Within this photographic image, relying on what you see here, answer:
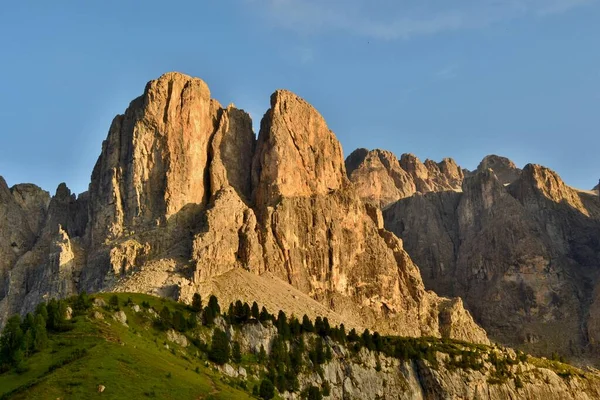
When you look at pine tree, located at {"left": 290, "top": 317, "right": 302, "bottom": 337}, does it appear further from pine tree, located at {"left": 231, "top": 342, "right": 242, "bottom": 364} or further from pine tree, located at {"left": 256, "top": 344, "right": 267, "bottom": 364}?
pine tree, located at {"left": 231, "top": 342, "right": 242, "bottom": 364}

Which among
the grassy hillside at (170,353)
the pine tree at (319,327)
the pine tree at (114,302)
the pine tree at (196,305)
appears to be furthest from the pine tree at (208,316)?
the pine tree at (319,327)

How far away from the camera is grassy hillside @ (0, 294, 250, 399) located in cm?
9238

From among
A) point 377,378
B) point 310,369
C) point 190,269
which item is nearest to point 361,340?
point 377,378

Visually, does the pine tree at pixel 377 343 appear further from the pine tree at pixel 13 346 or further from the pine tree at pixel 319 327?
the pine tree at pixel 13 346

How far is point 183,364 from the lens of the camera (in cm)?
12425

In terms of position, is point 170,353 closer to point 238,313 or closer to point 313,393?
point 313,393

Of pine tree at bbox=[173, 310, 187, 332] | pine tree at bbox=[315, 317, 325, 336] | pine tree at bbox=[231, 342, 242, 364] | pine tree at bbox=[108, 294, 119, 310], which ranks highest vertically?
pine tree at bbox=[315, 317, 325, 336]

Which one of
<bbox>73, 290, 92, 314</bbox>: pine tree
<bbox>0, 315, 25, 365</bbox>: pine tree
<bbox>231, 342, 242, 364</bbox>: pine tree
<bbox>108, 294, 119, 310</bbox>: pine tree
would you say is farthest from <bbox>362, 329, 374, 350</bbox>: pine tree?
<bbox>0, 315, 25, 365</bbox>: pine tree

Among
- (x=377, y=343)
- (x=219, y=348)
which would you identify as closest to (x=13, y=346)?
(x=219, y=348)

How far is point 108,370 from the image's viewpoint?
99.4m

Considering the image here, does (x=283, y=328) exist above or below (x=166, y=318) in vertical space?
above

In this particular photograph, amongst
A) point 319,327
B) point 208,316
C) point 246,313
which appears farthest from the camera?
point 319,327

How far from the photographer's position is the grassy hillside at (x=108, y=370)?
92375 millimetres

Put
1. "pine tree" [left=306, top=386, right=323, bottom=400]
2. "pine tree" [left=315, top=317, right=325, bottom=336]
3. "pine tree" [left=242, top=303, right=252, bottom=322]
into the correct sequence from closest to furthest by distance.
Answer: "pine tree" [left=306, top=386, right=323, bottom=400] → "pine tree" [left=242, top=303, right=252, bottom=322] → "pine tree" [left=315, top=317, right=325, bottom=336]
